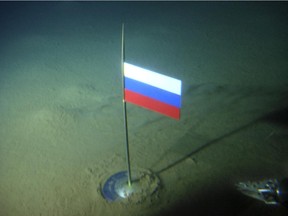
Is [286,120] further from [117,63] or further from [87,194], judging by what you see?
[117,63]

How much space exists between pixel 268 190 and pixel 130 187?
173 cm

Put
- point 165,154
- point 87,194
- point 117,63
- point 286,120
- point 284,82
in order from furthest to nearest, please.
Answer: point 117,63, point 284,82, point 286,120, point 165,154, point 87,194

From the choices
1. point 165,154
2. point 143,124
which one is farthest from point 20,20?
point 165,154

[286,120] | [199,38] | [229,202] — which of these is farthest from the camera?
[199,38]

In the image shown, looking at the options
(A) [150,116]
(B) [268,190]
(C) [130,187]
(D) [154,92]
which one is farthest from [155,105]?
(A) [150,116]

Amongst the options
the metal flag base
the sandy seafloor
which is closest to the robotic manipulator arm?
the sandy seafloor

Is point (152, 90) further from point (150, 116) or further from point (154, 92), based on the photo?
point (150, 116)

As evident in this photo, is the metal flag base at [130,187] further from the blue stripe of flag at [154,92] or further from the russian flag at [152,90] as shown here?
the blue stripe of flag at [154,92]

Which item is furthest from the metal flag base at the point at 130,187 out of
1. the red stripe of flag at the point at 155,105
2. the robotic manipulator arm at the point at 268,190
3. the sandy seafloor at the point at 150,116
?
the red stripe of flag at the point at 155,105

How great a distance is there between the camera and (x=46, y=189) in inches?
163

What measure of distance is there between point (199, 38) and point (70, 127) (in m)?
4.64

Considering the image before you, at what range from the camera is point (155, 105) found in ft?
10.4

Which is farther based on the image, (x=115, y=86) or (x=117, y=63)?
(x=117, y=63)

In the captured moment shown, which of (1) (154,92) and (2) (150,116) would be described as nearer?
(1) (154,92)
